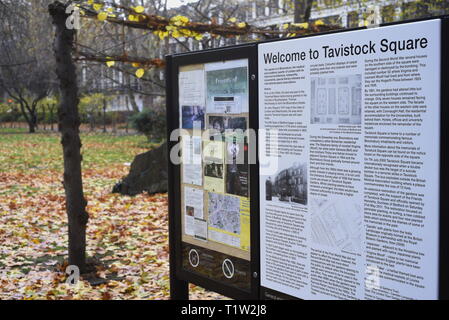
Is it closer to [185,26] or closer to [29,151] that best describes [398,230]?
[185,26]

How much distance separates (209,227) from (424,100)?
1765 mm

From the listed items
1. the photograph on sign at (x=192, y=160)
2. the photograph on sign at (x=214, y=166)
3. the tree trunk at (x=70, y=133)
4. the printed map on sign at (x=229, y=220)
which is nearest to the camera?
the printed map on sign at (x=229, y=220)

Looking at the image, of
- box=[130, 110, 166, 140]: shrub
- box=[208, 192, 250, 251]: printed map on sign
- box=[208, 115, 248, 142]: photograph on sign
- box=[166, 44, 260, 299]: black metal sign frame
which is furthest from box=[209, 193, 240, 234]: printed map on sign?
box=[130, 110, 166, 140]: shrub

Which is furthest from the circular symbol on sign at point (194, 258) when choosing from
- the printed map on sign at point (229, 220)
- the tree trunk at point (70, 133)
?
the tree trunk at point (70, 133)

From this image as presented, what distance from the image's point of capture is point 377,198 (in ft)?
8.98

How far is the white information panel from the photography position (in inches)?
101

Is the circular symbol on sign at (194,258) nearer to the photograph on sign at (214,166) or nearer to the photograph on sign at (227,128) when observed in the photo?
the photograph on sign at (214,166)

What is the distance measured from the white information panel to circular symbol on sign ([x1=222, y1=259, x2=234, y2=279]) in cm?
29

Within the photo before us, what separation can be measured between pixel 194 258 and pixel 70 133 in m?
2.67

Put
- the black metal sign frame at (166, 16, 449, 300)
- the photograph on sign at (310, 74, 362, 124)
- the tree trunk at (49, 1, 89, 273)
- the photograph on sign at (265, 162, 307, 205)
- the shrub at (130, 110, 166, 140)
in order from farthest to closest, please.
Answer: the shrub at (130, 110, 166, 140)
the tree trunk at (49, 1, 89, 273)
the photograph on sign at (265, 162, 307, 205)
the photograph on sign at (310, 74, 362, 124)
the black metal sign frame at (166, 16, 449, 300)

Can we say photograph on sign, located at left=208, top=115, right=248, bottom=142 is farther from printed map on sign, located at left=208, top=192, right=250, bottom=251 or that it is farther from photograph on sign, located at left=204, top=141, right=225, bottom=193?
printed map on sign, located at left=208, top=192, right=250, bottom=251

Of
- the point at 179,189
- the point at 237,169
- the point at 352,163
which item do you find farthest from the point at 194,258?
the point at 352,163

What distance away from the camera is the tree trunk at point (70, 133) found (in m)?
5.91

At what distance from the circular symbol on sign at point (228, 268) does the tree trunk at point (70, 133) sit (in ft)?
9.20
